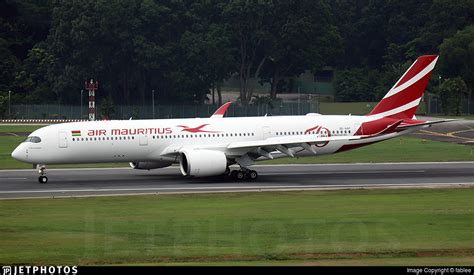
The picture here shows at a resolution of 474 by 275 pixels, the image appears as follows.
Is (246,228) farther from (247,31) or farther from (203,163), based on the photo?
(247,31)

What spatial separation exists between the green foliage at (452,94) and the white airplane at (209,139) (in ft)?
227

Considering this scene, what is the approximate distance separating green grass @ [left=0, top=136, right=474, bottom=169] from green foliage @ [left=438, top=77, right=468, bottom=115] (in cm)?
4357

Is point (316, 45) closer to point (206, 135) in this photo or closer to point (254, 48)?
point (254, 48)

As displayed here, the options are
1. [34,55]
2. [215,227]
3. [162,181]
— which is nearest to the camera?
[215,227]

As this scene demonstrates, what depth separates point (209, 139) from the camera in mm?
54969

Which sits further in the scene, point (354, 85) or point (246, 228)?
point (354, 85)

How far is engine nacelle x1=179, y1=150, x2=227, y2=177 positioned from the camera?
170 feet

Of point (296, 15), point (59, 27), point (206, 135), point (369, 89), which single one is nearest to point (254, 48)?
point (296, 15)

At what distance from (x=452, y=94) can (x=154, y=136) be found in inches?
3082

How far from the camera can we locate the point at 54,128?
177 feet

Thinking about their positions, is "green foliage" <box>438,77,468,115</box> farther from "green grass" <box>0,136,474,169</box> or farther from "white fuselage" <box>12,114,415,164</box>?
"white fuselage" <box>12,114,415,164</box>

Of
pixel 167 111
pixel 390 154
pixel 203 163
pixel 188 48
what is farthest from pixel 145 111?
pixel 203 163

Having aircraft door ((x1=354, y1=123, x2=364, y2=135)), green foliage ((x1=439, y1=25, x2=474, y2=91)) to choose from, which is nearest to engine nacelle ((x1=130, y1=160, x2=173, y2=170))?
aircraft door ((x1=354, y1=123, x2=364, y2=135))

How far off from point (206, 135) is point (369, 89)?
9370 cm
